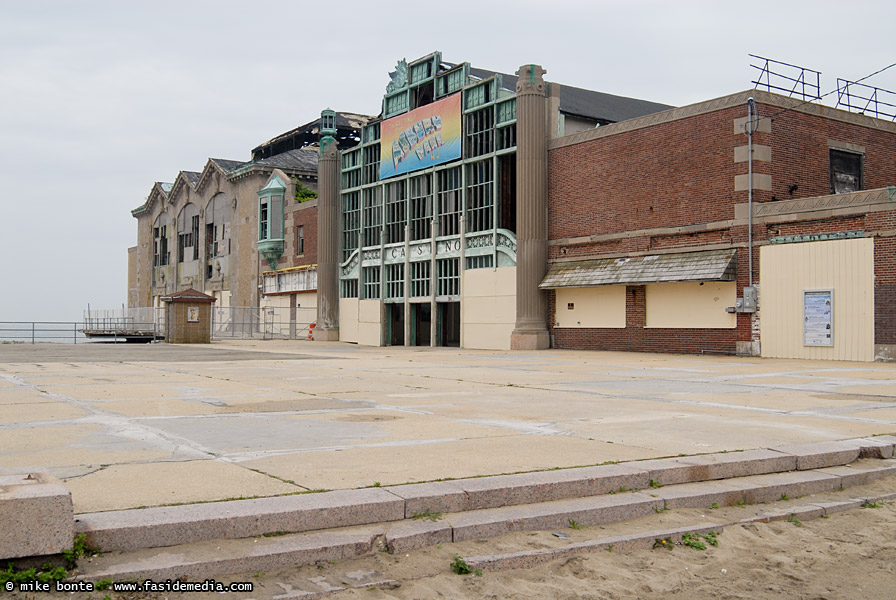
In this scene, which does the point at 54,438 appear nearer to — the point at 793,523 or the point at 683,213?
the point at 793,523

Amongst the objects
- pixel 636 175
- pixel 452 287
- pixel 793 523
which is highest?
pixel 636 175

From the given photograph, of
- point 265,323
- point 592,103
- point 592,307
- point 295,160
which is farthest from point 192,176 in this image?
point 592,307

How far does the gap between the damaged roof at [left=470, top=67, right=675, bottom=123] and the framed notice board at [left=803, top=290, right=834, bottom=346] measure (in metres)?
14.3

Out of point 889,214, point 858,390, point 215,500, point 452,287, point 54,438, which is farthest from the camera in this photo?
point 452,287

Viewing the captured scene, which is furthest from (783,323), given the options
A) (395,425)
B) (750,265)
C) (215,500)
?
(215,500)

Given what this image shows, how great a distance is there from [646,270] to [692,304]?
80.9 inches

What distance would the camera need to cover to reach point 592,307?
107ft

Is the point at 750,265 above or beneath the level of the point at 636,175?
beneath

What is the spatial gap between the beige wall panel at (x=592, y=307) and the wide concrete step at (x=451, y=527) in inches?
952

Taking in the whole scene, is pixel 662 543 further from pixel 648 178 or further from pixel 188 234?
pixel 188 234

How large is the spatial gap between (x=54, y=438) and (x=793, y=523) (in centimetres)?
676

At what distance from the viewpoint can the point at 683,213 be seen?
29.3 meters

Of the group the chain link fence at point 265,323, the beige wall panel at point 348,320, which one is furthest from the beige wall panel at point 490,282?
the chain link fence at point 265,323

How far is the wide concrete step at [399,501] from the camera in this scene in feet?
16.0
